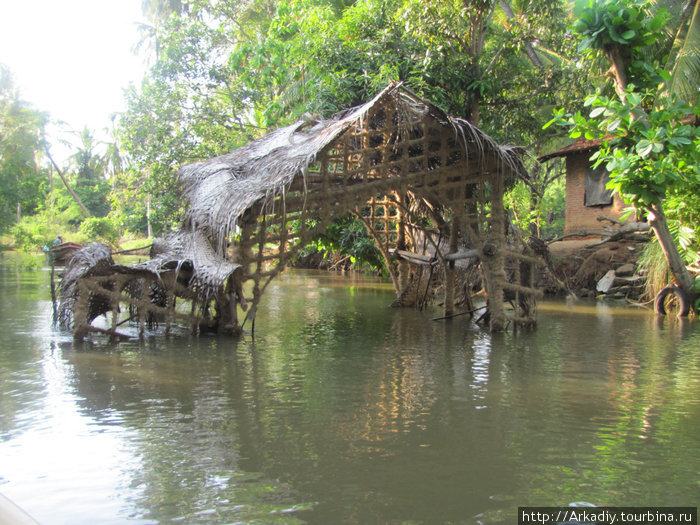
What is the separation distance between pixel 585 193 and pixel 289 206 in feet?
44.4

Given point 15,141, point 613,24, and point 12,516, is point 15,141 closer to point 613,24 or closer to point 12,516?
point 613,24

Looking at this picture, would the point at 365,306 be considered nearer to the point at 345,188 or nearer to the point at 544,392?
the point at 345,188

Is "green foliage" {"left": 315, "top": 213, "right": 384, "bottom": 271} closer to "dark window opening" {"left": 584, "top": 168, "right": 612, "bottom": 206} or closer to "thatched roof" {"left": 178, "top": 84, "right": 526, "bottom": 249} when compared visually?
"thatched roof" {"left": 178, "top": 84, "right": 526, "bottom": 249}

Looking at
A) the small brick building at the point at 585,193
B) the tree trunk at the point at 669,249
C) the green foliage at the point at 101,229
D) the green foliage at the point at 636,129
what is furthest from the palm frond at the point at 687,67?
the green foliage at the point at 101,229

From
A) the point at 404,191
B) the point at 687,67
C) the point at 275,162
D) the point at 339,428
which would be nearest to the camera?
the point at 339,428

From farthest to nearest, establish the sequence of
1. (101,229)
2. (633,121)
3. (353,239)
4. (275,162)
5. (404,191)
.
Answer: (101,229), (353,239), (404,191), (275,162), (633,121)

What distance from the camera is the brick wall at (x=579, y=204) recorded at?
19.1 m

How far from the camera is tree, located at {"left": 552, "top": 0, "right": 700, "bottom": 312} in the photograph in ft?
26.1

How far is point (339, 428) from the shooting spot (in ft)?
15.9

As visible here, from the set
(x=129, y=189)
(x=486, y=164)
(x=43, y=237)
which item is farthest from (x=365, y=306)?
(x=43, y=237)

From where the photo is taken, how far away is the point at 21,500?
3.51 meters

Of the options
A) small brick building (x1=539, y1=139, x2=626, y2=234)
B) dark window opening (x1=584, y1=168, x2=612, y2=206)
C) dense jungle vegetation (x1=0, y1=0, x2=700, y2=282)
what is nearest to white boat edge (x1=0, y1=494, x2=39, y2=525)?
dense jungle vegetation (x1=0, y1=0, x2=700, y2=282)

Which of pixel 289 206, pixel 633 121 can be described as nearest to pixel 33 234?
pixel 289 206

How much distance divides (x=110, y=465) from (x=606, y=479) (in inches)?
133
